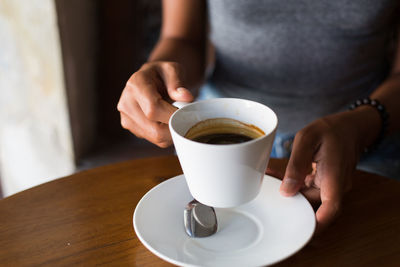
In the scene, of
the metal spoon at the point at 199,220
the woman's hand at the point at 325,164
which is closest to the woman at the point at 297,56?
the woman's hand at the point at 325,164

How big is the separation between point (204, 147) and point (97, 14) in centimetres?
166

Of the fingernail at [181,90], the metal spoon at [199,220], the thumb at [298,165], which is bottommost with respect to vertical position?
the metal spoon at [199,220]

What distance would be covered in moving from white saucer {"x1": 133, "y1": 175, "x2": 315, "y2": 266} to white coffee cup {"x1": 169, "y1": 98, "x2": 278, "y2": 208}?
55mm

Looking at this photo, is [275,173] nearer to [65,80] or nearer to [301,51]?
[301,51]

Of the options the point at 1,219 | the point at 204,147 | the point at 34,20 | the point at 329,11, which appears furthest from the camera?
the point at 34,20

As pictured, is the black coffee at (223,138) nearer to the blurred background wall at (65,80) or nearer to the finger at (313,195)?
the finger at (313,195)

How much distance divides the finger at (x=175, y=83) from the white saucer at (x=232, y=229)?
0.51ft

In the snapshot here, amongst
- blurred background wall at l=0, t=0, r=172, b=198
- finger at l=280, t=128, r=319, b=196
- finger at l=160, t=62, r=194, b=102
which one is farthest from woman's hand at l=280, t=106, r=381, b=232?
blurred background wall at l=0, t=0, r=172, b=198

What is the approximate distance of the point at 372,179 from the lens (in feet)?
2.77

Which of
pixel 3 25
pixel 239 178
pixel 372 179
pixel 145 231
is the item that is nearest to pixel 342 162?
pixel 372 179

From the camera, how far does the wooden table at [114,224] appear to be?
65 centimetres

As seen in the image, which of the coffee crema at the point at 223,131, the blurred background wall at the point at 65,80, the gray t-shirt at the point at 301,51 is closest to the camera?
the coffee crema at the point at 223,131

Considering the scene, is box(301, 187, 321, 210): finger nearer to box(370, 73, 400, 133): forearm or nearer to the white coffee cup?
the white coffee cup

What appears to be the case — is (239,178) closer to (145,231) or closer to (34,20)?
(145,231)
